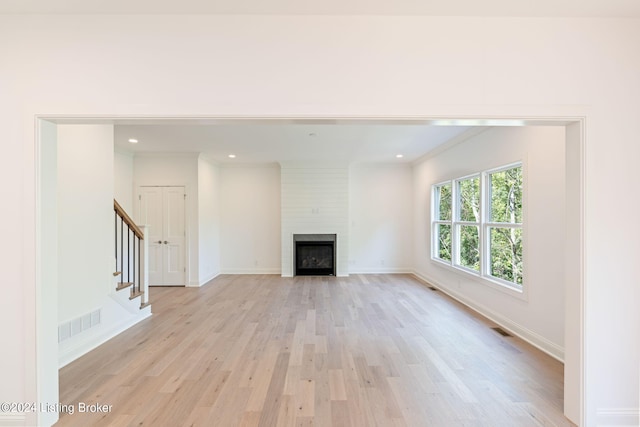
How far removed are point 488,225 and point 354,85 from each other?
3182 mm

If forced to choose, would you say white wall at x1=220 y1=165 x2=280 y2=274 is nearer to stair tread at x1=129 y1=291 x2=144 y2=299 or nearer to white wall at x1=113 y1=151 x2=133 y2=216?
white wall at x1=113 y1=151 x2=133 y2=216

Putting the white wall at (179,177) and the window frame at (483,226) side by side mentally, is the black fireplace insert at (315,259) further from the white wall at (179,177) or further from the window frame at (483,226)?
the window frame at (483,226)

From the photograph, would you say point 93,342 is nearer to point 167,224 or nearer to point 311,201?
point 167,224

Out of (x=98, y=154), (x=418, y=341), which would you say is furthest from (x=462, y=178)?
(x=98, y=154)

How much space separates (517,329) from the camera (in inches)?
132

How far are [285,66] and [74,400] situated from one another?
296 cm

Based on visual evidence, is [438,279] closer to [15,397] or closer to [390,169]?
[390,169]

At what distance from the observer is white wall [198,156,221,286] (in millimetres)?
5949

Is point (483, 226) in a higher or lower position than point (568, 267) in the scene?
higher

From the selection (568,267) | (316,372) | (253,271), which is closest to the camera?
(568,267)

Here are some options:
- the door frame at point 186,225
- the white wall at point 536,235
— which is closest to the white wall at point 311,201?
the door frame at point 186,225

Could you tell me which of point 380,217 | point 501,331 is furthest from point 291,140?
point 501,331

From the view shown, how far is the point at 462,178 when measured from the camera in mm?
4828

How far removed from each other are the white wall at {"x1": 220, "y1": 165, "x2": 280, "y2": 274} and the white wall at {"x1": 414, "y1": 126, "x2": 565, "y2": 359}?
443 centimetres
